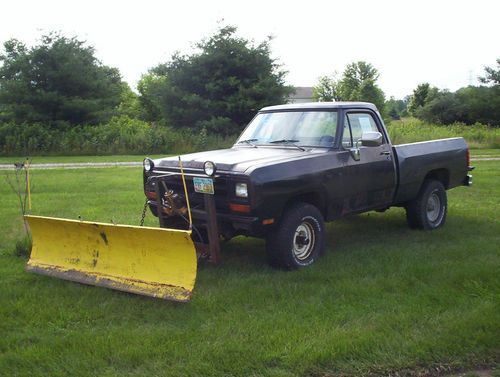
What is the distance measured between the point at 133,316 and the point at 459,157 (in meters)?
6.00

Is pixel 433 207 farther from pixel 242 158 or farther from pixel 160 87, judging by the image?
pixel 160 87

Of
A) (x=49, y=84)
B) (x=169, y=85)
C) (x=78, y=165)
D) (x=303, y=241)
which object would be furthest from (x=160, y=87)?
(x=303, y=241)

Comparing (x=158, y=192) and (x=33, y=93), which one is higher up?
(x=33, y=93)

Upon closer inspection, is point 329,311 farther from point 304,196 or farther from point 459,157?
point 459,157

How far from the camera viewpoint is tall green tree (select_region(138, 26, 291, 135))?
2784 cm

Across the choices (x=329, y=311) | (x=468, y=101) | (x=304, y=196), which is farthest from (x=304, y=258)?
(x=468, y=101)

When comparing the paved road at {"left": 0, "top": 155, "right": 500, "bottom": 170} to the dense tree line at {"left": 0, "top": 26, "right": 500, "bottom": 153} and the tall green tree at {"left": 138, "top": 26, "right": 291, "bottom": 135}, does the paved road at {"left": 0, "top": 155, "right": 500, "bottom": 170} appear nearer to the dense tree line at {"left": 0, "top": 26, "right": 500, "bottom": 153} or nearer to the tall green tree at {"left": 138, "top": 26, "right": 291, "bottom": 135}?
the dense tree line at {"left": 0, "top": 26, "right": 500, "bottom": 153}

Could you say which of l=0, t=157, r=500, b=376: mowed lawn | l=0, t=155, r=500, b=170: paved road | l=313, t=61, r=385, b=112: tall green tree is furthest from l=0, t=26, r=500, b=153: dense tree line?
l=313, t=61, r=385, b=112: tall green tree

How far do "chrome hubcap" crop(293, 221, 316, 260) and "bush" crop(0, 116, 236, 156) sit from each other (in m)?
18.5

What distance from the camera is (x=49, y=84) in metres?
27.8

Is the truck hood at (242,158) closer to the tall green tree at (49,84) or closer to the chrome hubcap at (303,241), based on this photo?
the chrome hubcap at (303,241)

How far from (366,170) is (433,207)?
6.85 ft

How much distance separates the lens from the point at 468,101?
149 ft

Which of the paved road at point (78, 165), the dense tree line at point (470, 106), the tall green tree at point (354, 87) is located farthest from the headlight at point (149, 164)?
the tall green tree at point (354, 87)
